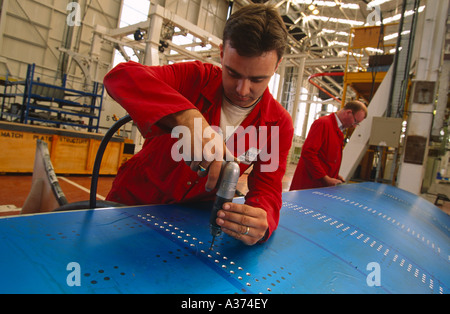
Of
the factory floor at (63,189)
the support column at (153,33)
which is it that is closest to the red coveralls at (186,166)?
the factory floor at (63,189)

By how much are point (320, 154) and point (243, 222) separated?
262 cm

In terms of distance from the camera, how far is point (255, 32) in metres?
1.00

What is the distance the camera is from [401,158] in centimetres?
420

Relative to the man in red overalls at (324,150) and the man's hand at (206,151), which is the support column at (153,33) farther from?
the man's hand at (206,151)

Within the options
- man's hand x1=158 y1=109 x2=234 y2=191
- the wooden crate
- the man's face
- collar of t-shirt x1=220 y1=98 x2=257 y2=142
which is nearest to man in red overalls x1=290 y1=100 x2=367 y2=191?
collar of t-shirt x1=220 y1=98 x2=257 y2=142

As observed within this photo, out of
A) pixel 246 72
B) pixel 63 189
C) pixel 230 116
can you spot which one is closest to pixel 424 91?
pixel 230 116

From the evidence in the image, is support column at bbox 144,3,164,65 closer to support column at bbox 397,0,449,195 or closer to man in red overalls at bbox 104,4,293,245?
support column at bbox 397,0,449,195

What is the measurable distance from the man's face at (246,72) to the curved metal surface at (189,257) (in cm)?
59

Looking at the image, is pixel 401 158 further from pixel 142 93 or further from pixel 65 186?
pixel 65 186

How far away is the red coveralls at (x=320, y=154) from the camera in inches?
122

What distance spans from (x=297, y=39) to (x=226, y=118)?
11473 mm

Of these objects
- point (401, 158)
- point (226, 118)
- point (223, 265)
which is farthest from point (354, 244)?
point (401, 158)
